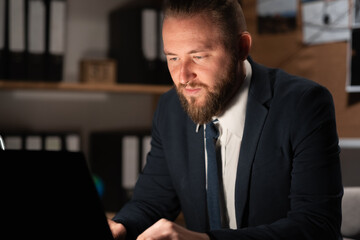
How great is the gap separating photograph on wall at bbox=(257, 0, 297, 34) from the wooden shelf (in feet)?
1.69

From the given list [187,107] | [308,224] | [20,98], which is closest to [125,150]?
[20,98]

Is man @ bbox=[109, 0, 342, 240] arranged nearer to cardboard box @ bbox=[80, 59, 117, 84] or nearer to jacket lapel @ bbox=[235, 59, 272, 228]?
jacket lapel @ bbox=[235, 59, 272, 228]

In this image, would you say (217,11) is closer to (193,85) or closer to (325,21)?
(193,85)

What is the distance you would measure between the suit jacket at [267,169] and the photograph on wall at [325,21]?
796mm

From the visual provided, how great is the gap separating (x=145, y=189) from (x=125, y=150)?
2.87 feet

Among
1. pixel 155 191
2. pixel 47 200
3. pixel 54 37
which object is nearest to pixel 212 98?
pixel 155 191

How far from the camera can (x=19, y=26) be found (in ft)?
6.24

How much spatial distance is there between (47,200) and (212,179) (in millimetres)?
638

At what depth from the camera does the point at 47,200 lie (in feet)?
1.79

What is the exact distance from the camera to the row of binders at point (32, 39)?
6.21 feet

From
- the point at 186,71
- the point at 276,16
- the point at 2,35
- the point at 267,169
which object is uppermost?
the point at 276,16

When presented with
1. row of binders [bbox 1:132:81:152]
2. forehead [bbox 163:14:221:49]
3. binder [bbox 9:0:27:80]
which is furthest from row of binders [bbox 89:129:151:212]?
forehead [bbox 163:14:221:49]

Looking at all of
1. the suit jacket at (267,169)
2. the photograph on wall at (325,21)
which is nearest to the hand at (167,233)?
the suit jacket at (267,169)

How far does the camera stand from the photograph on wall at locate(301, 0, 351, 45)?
1.88m
